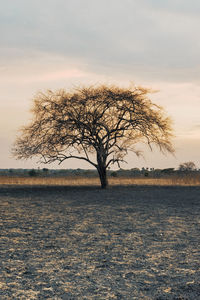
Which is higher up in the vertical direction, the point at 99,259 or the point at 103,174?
the point at 103,174

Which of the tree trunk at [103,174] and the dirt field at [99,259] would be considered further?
the tree trunk at [103,174]

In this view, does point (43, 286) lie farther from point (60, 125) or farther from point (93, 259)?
point (60, 125)

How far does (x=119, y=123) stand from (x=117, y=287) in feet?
80.0

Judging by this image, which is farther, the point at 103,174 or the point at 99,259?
the point at 103,174

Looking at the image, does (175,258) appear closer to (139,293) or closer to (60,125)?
(139,293)

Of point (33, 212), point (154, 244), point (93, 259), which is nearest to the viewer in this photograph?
point (93, 259)

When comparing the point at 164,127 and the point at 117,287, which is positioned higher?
the point at 164,127

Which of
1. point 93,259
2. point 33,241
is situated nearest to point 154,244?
point 93,259

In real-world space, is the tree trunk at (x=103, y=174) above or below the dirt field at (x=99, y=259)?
above

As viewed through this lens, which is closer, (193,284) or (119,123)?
(193,284)

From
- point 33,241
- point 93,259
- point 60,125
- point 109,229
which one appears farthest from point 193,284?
point 60,125

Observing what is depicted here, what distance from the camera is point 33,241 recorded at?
8.45 metres

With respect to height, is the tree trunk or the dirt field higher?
the tree trunk

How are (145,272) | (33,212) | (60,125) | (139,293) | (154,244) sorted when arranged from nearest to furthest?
(139,293), (145,272), (154,244), (33,212), (60,125)
